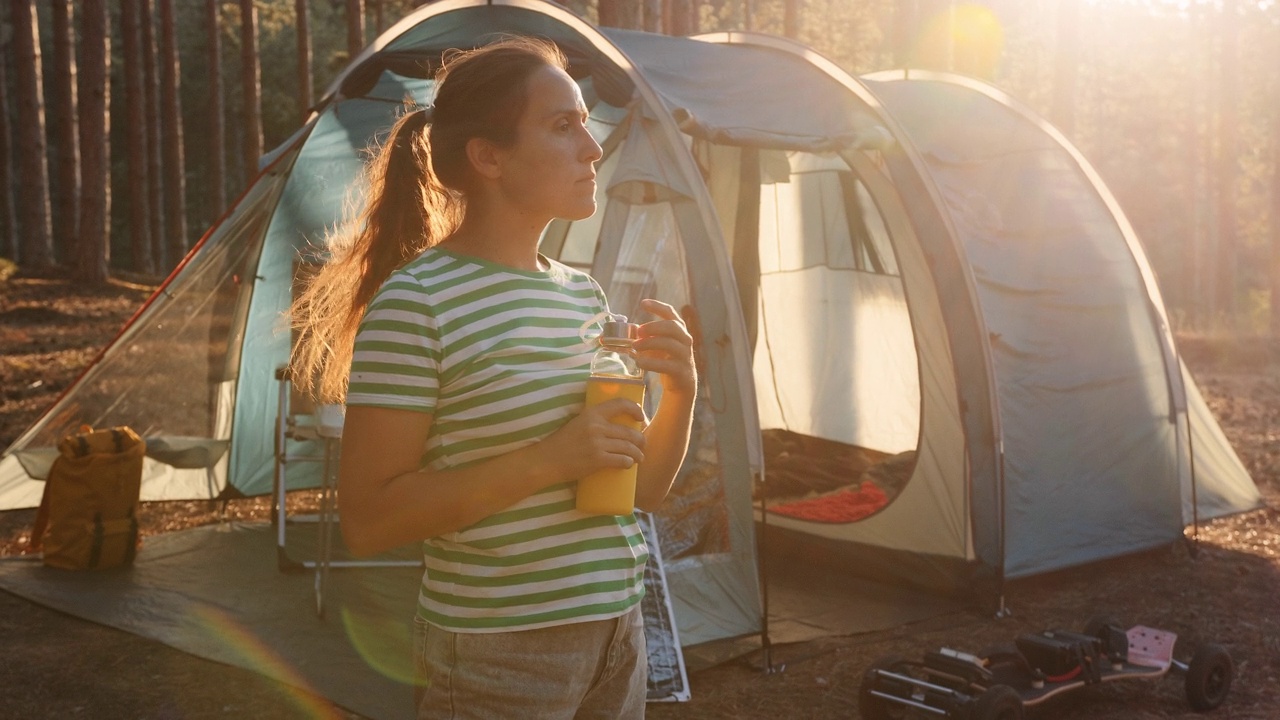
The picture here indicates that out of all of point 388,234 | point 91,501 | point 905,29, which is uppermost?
point 905,29

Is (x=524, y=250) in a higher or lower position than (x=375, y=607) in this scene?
higher

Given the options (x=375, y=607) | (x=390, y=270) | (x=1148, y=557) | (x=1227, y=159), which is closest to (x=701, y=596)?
(x=375, y=607)

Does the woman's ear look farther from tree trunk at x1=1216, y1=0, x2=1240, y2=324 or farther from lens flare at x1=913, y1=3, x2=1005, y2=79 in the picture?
tree trunk at x1=1216, y1=0, x2=1240, y2=324

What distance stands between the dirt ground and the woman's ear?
3054 mm

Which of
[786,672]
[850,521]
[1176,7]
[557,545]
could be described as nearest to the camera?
[557,545]

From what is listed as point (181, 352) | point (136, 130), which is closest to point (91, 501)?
point (181, 352)

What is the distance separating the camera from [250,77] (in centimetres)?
1597

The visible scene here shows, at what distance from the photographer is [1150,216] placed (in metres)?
35.0

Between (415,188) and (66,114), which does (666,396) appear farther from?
(66,114)

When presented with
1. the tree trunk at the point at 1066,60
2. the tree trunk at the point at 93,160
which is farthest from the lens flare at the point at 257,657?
the tree trunk at the point at 1066,60

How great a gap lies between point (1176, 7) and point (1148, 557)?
31595 mm

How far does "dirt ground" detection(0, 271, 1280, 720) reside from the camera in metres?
4.51

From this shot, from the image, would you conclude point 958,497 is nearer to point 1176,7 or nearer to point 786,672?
point 786,672

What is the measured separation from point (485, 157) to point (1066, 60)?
15.4m
